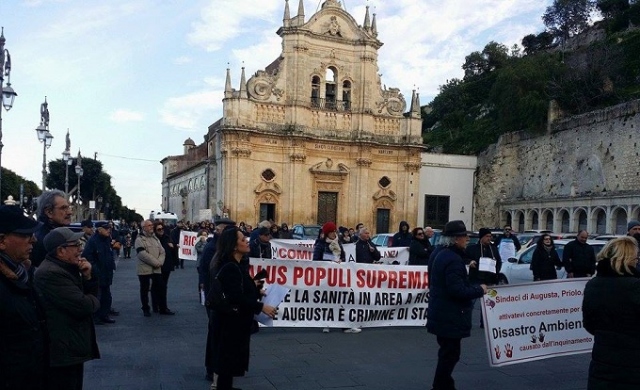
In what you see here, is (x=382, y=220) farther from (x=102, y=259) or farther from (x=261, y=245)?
(x=102, y=259)

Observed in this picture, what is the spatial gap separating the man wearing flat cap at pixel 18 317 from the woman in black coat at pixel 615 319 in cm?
380

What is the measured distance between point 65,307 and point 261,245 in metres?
7.07

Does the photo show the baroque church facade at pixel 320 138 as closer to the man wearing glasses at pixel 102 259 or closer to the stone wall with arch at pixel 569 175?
the stone wall with arch at pixel 569 175

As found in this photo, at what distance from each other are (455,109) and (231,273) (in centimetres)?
6440

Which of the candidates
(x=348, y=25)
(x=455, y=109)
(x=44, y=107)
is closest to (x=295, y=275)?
(x=44, y=107)

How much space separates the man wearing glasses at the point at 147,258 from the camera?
11.7 metres

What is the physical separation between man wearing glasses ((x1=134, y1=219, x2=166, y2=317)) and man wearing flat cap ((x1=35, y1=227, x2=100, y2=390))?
741 cm

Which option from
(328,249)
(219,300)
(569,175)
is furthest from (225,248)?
(569,175)

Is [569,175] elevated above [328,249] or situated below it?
above

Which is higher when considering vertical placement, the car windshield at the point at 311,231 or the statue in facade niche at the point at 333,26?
the statue in facade niche at the point at 333,26

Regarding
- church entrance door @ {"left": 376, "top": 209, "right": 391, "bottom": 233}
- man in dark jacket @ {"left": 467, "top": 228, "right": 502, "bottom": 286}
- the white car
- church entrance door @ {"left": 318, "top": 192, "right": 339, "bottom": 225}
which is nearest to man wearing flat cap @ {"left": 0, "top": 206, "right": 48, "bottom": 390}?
man in dark jacket @ {"left": 467, "top": 228, "right": 502, "bottom": 286}

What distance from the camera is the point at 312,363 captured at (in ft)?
25.9

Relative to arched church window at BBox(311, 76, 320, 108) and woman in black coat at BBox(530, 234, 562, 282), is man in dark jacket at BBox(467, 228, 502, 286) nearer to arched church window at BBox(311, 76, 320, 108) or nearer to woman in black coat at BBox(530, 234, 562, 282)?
woman in black coat at BBox(530, 234, 562, 282)

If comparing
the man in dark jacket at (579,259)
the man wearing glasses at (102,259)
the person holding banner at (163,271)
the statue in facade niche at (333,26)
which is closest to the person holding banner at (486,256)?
the man in dark jacket at (579,259)
